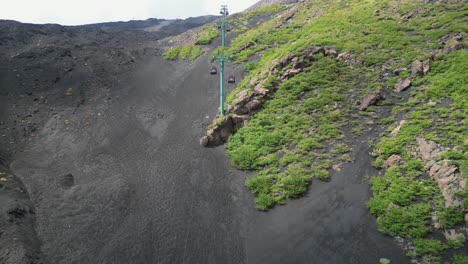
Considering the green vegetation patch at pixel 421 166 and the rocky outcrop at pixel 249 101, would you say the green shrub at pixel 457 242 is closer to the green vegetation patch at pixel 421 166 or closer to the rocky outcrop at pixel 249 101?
the green vegetation patch at pixel 421 166

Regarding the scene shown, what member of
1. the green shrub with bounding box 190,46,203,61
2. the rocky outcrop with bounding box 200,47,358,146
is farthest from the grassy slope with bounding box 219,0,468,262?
the green shrub with bounding box 190,46,203,61

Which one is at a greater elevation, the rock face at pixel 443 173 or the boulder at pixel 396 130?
the boulder at pixel 396 130

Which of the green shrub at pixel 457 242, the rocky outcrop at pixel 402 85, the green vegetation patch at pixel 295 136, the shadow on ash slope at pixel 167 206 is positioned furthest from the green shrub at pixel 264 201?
the rocky outcrop at pixel 402 85

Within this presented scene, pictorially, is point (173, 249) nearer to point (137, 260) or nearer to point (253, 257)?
point (137, 260)

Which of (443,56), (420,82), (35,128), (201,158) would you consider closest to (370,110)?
(420,82)

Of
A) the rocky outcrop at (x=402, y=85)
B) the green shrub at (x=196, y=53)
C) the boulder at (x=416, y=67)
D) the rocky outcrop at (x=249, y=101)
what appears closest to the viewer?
the rocky outcrop at (x=402, y=85)

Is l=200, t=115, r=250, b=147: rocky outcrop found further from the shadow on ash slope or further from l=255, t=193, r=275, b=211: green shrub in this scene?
l=255, t=193, r=275, b=211: green shrub

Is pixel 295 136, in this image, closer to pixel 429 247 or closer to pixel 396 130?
pixel 396 130

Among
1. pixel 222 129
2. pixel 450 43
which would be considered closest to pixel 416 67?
pixel 450 43
